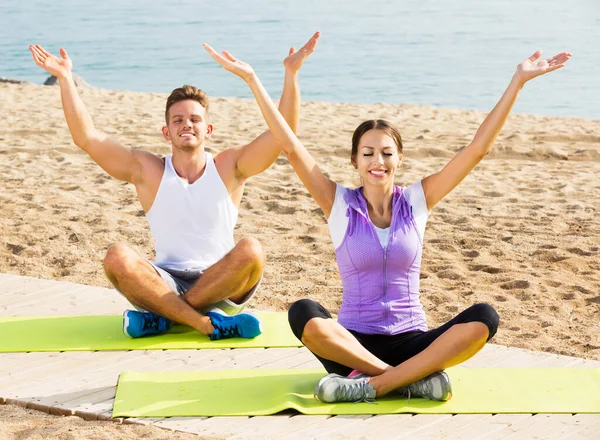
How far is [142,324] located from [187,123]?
111 cm

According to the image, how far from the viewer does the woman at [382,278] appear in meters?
4.07

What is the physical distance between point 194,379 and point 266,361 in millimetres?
465

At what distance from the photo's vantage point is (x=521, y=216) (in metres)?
8.35

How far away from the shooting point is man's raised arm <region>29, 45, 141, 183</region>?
4.86 meters

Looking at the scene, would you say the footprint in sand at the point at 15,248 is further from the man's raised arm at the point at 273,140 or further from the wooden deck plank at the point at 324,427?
the wooden deck plank at the point at 324,427

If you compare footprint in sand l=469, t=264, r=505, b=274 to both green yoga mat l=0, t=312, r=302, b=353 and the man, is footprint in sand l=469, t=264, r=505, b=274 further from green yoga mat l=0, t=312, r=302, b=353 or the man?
the man

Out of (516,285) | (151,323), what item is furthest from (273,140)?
(516,285)

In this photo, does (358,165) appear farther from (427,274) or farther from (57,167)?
(57,167)

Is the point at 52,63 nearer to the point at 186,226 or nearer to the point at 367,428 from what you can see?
the point at 186,226

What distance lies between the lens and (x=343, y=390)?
407cm

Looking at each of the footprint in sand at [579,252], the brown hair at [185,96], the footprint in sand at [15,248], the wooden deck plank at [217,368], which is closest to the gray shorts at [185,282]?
the wooden deck plank at [217,368]

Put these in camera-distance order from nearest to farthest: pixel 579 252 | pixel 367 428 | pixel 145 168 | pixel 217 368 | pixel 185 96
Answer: pixel 367 428, pixel 217 368, pixel 185 96, pixel 145 168, pixel 579 252

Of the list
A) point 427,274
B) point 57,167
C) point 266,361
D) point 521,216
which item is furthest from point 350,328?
point 57,167

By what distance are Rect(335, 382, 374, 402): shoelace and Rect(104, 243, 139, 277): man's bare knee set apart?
149cm
